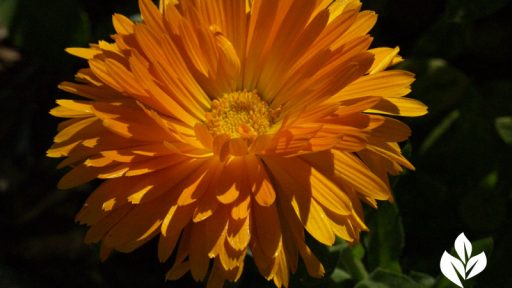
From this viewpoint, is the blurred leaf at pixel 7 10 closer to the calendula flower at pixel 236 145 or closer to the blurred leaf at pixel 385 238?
the calendula flower at pixel 236 145

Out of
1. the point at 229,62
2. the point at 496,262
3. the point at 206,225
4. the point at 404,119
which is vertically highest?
the point at 229,62

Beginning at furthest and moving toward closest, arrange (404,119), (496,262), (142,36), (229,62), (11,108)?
1. (11,108)
2. (404,119)
3. (496,262)
4. (229,62)
5. (142,36)

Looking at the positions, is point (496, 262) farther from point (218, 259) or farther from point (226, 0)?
point (226, 0)

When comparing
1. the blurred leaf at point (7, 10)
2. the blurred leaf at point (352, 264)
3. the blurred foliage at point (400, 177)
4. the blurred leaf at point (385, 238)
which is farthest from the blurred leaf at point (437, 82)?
the blurred leaf at point (7, 10)

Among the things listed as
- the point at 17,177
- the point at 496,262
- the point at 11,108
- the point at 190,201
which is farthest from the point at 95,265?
the point at 496,262

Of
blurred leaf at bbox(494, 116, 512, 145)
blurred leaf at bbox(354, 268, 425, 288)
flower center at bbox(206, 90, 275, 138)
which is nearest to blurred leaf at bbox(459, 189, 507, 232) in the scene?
blurred leaf at bbox(494, 116, 512, 145)

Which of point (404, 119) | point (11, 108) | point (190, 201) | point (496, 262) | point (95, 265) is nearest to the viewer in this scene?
point (190, 201)

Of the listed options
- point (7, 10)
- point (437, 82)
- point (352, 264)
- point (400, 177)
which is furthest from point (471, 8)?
point (7, 10)

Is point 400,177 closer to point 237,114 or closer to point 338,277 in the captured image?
point 338,277
